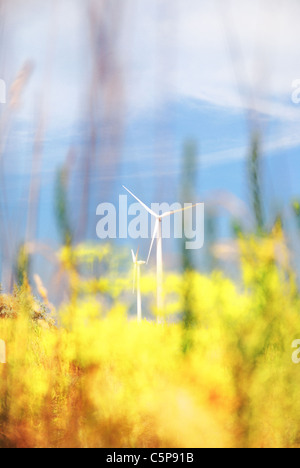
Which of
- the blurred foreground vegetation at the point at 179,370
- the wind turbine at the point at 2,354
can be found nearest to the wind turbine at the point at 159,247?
the blurred foreground vegetation at the point at 179,370

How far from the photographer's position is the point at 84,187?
1.11m

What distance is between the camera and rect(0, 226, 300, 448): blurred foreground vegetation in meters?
1.06

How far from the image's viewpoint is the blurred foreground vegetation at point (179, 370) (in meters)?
1.06

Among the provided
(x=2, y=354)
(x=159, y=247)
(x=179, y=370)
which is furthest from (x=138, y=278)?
(x=2, y=354)

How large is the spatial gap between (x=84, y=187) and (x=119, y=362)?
0.45 meters

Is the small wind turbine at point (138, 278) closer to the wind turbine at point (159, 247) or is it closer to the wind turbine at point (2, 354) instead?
the wind turbine at point (159, 247)

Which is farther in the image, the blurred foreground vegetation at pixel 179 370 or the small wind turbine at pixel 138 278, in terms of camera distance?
the small wind turbine at pixel 138 278

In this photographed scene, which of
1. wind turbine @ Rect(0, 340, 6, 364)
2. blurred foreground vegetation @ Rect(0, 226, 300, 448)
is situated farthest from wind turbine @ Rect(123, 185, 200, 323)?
wind turbine @ Rect(0, 340, 6, 364)

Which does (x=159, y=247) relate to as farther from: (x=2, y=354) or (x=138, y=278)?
(x=2, y=354)

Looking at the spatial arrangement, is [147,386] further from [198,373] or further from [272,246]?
[272,246]

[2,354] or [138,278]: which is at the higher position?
[138,278]

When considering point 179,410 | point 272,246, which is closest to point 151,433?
point 179,410

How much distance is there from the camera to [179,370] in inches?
42.4

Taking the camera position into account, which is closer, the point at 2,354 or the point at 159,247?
the point at 2,354
